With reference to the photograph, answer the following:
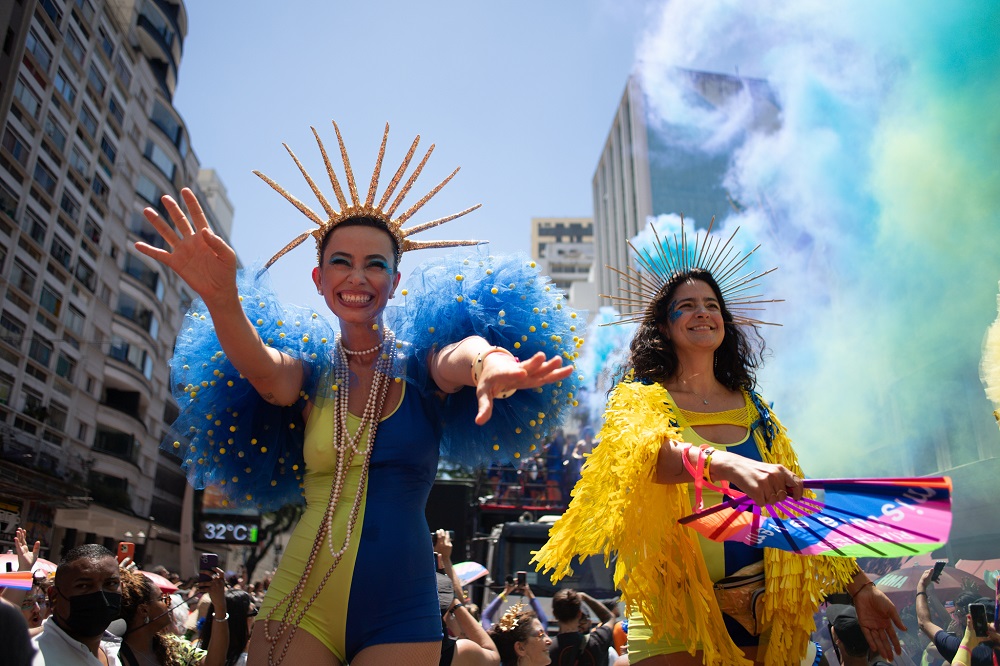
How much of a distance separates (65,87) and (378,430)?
861 inches

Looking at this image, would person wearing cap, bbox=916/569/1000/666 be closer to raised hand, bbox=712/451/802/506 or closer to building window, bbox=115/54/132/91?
raised hand, bbox=712/451/802/506

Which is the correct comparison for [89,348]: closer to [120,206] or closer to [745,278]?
[120,206]

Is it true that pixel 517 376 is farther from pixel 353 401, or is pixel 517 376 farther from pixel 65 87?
pixel 65 87

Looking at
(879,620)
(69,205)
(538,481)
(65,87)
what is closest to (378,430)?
(879,620)

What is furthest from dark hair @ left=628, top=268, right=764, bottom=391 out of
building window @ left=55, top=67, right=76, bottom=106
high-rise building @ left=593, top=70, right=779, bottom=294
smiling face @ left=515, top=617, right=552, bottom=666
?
high-rise building @ left=593, top=70, right=779, bottom=294

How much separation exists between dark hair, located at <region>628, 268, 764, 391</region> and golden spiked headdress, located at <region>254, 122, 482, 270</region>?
856 millimetres

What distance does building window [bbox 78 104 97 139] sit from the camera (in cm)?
2178

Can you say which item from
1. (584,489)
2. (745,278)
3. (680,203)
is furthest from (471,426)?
(680,203)

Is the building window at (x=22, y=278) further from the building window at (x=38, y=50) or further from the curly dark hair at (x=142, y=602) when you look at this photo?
the curly dark hair at (x=142, y=602)

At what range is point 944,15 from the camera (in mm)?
8109

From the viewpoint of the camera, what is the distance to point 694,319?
9.68ft

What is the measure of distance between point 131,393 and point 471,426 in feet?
95.3

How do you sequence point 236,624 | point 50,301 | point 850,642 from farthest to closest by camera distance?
point 50,301
point 236,624
point 850,642

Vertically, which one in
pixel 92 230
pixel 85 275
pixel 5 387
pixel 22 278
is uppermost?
pixel 92 230
